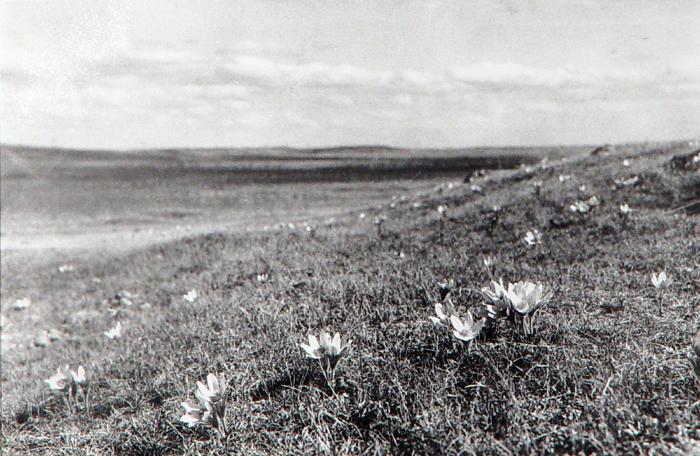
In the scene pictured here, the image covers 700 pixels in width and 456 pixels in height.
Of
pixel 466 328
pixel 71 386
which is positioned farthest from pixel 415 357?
pixel 71 386

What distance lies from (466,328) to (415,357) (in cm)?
32

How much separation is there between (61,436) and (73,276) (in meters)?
7.96

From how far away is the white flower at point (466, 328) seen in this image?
93.7 inches

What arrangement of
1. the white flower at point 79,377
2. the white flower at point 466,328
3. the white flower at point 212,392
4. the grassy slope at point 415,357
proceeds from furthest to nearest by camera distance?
the white flower at point 79,377 → the white flower at point 466,328 → the white flower at point 212,392 → the grassy slope at point 415,357

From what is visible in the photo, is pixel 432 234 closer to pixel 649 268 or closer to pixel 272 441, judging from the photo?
pixel 649 268

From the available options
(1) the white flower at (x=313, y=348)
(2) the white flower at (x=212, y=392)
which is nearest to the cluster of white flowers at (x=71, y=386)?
(2) the white flower at (x=212, y=392)

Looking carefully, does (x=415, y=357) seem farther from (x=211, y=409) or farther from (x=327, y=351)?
(x=211, y=409)

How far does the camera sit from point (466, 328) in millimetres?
2414

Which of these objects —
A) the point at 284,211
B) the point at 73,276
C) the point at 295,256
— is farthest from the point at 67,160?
the point at 295,256

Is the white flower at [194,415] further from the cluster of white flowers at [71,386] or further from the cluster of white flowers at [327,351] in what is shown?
the cluster of white flowers at [71,386]

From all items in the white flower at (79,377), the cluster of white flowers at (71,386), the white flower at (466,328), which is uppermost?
the white flower at (466,328)

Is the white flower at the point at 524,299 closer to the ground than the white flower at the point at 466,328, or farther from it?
farther from it

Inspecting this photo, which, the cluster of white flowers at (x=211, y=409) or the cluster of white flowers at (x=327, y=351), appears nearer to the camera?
the cluster of white flowers at (x=211, y=409)

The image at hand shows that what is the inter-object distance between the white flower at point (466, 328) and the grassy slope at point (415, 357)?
0.09m
